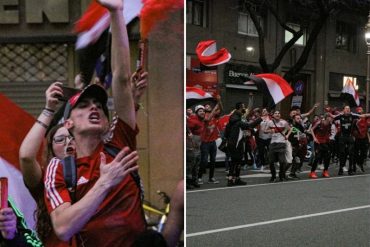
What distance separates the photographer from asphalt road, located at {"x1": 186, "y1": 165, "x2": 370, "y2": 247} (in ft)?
12.6

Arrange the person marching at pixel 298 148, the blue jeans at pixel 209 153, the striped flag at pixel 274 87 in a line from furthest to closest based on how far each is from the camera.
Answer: the person marching at pixel 298 148, the blue jeans at pixel 209 153, the striped flag at pixel 274 87

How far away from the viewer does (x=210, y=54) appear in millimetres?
1643

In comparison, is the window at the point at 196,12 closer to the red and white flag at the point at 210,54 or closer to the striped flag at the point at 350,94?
the red and white flag at the point at 210,54

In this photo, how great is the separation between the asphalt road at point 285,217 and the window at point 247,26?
5.19ft

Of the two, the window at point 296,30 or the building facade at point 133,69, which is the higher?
the window at point 296,30

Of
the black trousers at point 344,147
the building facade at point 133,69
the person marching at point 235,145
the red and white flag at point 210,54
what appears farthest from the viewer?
the black trousers at point 344,147

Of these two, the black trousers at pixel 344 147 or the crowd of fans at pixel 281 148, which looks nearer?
the crowd of fans at pixel 281 148

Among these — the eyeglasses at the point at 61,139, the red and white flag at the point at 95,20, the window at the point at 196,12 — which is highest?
the window at the point at 196,12

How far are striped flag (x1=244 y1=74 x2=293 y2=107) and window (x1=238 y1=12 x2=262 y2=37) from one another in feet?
0.56

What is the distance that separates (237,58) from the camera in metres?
1.91

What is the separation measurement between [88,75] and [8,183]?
0.34 metres

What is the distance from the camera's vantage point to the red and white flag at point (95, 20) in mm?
1378

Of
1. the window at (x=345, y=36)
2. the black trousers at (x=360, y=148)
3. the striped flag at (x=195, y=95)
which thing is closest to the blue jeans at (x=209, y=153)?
the black trousers at (x=360, y=148)

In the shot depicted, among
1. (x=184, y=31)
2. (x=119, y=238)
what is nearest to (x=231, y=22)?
(x=184, y=31)
